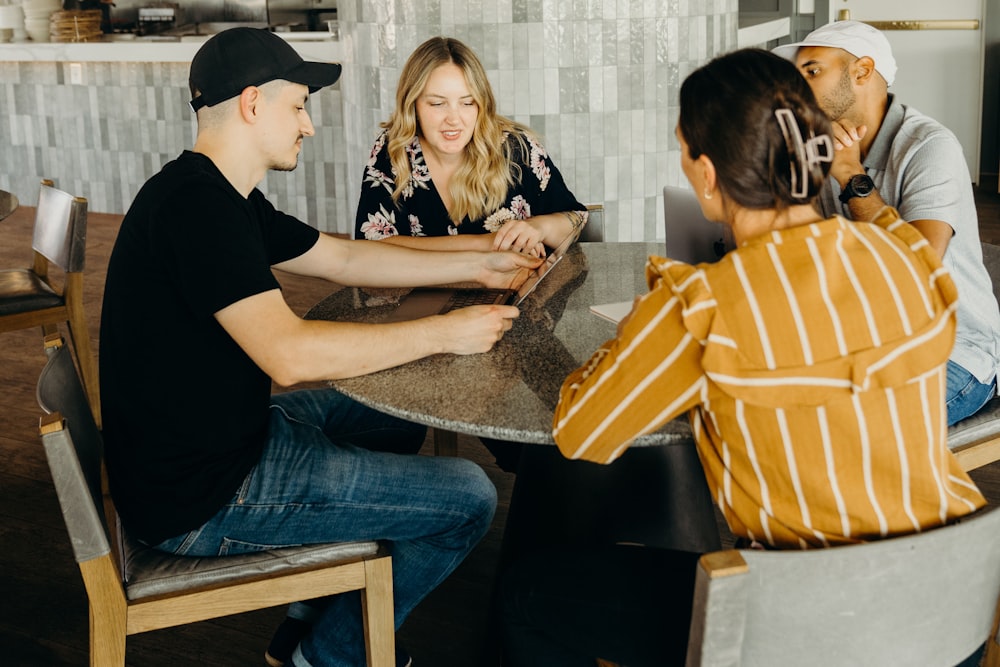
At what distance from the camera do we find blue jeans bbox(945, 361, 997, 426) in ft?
6.12

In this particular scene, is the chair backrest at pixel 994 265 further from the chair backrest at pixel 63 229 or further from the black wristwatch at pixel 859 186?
the chair backrest at pixel 63 229

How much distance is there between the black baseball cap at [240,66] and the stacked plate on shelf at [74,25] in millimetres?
5616

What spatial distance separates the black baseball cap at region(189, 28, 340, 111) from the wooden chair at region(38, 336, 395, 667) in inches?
19.8

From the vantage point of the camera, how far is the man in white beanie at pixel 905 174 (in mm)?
1889

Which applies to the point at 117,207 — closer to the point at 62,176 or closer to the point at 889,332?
the point at 62,176

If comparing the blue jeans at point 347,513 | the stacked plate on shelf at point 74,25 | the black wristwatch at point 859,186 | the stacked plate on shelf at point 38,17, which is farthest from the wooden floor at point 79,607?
the stacked plate on shelf at point 38,17

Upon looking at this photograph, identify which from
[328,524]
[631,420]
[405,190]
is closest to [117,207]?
[405,190]

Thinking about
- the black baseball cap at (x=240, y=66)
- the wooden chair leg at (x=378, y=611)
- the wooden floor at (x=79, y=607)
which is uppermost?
the black baseball cap at (x=240, y=66)

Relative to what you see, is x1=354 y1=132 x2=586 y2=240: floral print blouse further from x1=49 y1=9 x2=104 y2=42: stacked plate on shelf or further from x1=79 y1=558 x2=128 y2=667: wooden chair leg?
x1=49 y1=9 x2=104 y2=42: stacked plate on shelf

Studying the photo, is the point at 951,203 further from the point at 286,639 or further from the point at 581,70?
the point at 581,70

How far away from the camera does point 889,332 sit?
1.12 m

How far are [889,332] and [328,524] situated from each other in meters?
0.87

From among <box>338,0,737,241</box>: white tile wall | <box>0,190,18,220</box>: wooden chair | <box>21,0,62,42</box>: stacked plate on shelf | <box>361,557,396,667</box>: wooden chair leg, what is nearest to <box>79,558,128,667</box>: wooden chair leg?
<box>361,557,396,667</box>: wooden chair leg

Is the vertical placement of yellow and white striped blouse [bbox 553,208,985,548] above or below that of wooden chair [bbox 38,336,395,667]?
above
